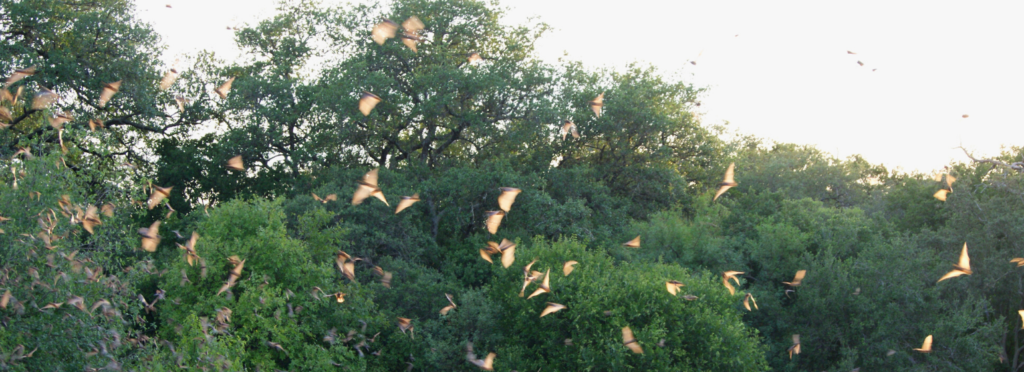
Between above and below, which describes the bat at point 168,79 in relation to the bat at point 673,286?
above

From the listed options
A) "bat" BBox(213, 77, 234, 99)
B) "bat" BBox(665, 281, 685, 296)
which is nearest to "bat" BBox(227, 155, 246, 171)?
"bat" BBox(213, 77, 234, 99)

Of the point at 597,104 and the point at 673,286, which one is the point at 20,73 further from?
the point at 673,286

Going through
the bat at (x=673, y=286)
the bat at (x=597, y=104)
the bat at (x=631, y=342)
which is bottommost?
the bat at (x=631, y=342)

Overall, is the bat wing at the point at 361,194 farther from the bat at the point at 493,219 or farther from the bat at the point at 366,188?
the bat at the point at 493,219

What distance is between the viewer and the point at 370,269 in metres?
29.6

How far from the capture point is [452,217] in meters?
32.7

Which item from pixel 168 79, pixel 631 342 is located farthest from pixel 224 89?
pixel 631 342

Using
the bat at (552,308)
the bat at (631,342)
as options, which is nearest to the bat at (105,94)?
the bat at (552,308)

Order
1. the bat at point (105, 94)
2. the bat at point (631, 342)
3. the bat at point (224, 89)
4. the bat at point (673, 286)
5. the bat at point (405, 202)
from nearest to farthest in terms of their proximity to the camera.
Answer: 1. the bat at point (405, 202)
2. the bat at point (631, 342)
3. the bat at point (673, 286)
4. the bat at point (224, 89)
5. the bat at point (105, 94)

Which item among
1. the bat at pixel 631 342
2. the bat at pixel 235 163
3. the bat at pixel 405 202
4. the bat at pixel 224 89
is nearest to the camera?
the bat at pixel 405 202

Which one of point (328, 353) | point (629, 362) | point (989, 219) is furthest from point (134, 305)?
point (989, 219)

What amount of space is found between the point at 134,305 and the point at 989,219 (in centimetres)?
3172

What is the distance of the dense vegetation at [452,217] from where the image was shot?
2447 cm

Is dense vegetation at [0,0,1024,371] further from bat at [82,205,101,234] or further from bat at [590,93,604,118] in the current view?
bat at [590,93,604,118]
